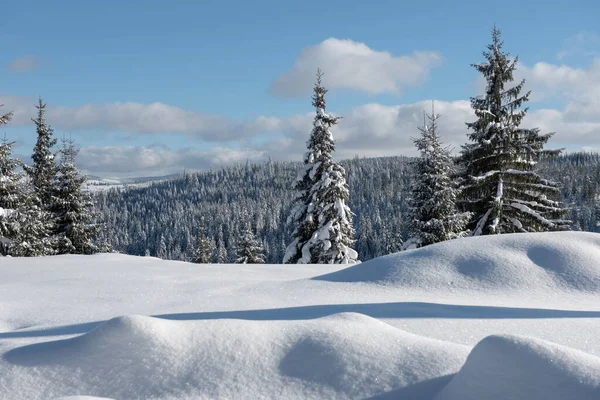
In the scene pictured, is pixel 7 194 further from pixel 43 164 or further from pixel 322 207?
pixel 322 207

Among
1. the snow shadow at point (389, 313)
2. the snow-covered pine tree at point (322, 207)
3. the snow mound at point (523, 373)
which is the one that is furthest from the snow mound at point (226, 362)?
the snow-covered pine tree at point (322, 207)

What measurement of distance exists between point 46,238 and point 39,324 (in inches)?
732

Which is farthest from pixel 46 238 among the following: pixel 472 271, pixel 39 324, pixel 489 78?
pixel 489 78

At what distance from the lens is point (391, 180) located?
191m

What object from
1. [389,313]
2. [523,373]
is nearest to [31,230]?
[389,313]

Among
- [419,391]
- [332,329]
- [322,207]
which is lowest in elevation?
[419,391]

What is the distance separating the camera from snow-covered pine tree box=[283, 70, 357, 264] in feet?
68.1

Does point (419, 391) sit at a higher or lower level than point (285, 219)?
higher

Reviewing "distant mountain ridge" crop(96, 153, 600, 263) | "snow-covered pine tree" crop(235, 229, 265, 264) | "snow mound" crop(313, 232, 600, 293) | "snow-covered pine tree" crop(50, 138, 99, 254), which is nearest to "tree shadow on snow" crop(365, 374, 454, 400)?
"snow mound" crop(313, 232, 600, 293)

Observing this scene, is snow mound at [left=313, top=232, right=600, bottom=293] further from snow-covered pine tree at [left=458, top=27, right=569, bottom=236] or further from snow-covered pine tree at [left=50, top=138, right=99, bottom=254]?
snow-covered pine tree at [left=50, top=138, right=99, bottom=254]

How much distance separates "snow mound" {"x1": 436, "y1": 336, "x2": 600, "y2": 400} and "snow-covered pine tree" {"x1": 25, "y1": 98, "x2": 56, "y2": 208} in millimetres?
24638

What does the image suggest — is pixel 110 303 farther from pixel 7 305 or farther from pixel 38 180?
pixel 38 180

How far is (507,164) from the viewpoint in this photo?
19281 mm

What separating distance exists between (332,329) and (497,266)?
5628 millimetres
